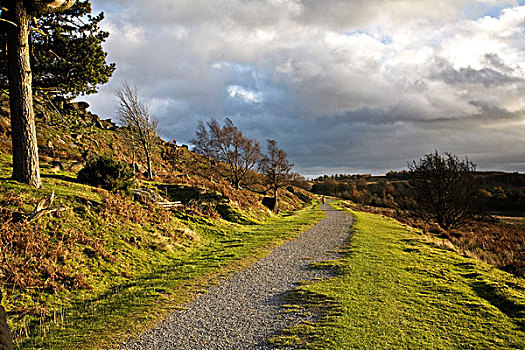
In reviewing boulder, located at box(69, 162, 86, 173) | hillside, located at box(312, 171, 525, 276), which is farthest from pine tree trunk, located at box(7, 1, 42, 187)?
hillside, located at box(312, 171, 525, 276)

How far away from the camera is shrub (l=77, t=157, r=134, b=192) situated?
17.6 meters

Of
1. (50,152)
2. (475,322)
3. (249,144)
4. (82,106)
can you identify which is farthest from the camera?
(82,106)

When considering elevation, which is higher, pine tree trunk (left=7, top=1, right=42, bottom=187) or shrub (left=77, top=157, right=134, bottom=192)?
pine tree trunk (left=7, top=1, right=42, bottom=187)

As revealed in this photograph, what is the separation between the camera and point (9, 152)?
859 inches

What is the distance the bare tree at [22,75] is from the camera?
12.3 metres

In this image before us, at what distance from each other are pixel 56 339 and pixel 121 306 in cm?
178

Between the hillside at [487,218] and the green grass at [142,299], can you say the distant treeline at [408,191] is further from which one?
the green grass at [142,299]

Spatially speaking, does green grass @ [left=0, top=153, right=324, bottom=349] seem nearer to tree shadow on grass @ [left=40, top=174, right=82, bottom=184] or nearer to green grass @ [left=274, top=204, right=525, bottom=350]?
tree shadow on grass @ [left=40, top=174, right=82, bottom=184]

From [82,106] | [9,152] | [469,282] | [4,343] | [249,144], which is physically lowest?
[469,282]

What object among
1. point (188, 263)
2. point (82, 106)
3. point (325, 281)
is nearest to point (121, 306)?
point (188, 263)

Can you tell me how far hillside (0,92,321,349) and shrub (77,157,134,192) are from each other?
95cm

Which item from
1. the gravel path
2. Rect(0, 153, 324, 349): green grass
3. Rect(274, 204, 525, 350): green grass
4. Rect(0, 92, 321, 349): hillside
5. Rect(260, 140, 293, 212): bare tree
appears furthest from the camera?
Rect(260, 140, 293, 212): bare tree

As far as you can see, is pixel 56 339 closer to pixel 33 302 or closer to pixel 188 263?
pixel 33 302

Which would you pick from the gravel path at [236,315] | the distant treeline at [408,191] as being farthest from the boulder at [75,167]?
the distant treeline at [408,191]
